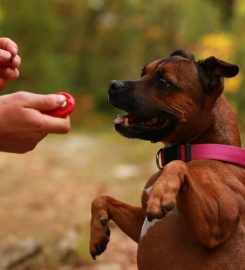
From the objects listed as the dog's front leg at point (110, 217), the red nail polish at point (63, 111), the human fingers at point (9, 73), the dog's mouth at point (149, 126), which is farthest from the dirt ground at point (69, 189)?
the red nail polish at point (63, 111)

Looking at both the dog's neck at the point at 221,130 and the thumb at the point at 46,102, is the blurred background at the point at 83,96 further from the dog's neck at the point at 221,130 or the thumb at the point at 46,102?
the thumb at the point at 46,102

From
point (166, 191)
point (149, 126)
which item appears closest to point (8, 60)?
point (149, 126)

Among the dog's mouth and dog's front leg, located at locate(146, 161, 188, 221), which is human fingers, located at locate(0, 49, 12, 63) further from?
dog's front leg, located at locate(146, 161, 188, 221)

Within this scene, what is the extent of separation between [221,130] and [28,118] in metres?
1.15

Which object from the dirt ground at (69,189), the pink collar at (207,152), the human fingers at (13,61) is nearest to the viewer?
the human fingers at (13,61)

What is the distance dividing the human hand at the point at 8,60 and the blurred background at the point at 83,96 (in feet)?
8.03

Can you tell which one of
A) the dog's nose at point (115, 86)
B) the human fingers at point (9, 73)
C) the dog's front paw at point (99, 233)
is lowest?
the dog's front paw at point (99, 233)

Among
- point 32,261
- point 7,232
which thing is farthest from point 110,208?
point 7,232

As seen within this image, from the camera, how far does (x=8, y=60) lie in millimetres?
3250

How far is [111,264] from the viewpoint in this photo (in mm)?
5742

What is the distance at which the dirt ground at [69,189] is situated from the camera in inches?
236

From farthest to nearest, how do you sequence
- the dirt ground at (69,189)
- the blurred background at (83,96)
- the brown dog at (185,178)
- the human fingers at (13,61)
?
the blurred background at (83,96) → the dirt ground at (69,189) → the human fingers at (13,61) → the brown dog at (185,178)

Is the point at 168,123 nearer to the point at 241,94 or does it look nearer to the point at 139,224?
the point at 139,224

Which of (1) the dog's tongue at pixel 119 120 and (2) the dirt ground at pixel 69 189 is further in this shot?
(2) the dirt ground at pixel 69 189
